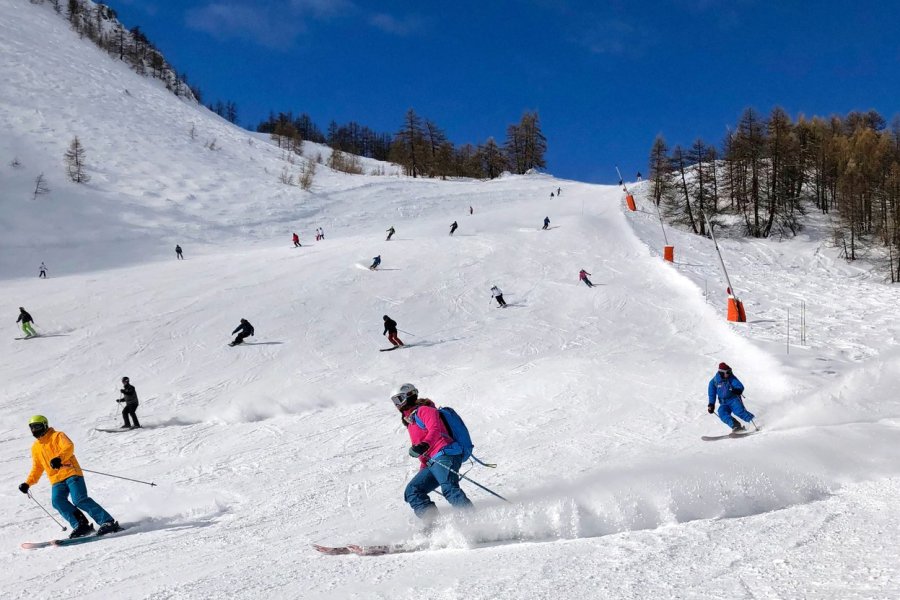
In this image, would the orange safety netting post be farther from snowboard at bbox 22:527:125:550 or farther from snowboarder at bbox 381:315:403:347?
snowboard at bbox 22:527:125:550

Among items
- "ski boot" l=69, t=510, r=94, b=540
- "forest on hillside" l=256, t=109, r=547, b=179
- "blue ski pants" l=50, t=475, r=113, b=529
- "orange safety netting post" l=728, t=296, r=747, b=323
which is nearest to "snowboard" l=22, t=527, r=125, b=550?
"ski boot" l=69, t=510, r=94, b=540

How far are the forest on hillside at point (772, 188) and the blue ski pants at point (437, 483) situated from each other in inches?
1831

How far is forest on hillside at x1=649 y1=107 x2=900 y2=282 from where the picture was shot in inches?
1832

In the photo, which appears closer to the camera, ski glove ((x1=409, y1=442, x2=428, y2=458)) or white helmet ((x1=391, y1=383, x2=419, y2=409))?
ski glove ((x1=409, y1=442, x2=428, y2=458))

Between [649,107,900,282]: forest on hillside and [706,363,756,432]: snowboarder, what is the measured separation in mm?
40532

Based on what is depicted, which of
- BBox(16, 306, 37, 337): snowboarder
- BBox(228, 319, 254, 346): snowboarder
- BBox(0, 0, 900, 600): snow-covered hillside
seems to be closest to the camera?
BBox(0, 0, 900, 600): snow-covered hillside

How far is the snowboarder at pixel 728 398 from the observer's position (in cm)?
991

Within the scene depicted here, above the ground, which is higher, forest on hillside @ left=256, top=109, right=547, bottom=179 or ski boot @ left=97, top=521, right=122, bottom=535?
forest on hillside @ left=256, top=109, right=547, bottom=179

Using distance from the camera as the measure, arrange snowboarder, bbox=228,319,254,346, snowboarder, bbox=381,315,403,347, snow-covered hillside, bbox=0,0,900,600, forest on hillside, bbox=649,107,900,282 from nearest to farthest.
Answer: snow-covered hillside, bbox=0,0,900,600 < snowboarder, bbox=381,315,403,347 < snowboarder, bbox=228,319,254,346 < forest on hillside, bbox=649,107,900,282

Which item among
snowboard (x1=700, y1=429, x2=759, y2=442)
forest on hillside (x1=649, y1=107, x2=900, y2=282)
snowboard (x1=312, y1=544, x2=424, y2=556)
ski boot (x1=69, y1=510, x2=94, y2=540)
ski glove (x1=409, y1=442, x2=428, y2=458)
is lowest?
snowboard (x1=700, y1=429, x2=759, y2=442)

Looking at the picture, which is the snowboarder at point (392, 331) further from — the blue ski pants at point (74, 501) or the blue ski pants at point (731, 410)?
the blue ski pants at point (74, 501)

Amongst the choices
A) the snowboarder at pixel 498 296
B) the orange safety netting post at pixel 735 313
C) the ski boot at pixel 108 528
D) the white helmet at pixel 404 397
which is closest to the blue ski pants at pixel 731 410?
the white helmet at pixel 404 397

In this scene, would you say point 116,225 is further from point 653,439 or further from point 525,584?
point 525,584

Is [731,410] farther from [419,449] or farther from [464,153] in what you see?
[464,153]
